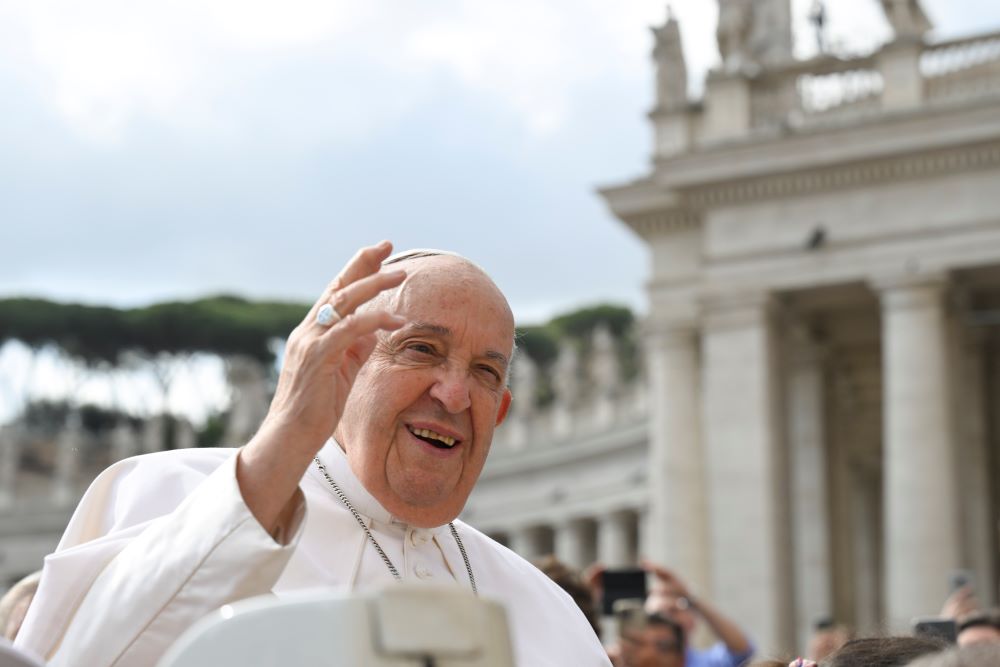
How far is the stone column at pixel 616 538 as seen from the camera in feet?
190

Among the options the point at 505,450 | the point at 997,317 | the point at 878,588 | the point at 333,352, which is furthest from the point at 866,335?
the point at 333,352

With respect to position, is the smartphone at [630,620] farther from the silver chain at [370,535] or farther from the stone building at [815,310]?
the stone building at [815,310]

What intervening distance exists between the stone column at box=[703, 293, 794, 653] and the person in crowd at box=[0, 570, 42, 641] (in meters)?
24.2

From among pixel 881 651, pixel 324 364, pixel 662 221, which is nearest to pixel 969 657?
pixel 324 364

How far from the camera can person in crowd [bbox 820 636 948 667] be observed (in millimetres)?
5355

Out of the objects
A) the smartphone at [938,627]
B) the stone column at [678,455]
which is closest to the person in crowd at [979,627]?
the smartphone at [938,627]

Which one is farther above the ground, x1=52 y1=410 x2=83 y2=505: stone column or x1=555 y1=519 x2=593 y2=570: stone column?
x1=52 y1=410 x2=83 y2=505: stone column

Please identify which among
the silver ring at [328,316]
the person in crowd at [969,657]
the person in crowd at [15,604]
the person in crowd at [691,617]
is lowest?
the person in crowd at [691,617]

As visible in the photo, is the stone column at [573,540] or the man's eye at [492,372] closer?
the man's eye at [492,372]

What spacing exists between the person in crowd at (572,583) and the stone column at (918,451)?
787 inches

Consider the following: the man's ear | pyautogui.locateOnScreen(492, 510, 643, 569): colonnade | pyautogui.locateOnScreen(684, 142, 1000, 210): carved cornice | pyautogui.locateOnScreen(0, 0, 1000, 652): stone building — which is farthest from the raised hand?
pyautogui.locateOnScreen(492, 510, 643, 569): colonnade

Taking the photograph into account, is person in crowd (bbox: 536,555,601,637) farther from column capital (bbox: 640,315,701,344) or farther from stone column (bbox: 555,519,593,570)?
stone column (bbox: 555,519,593,570)

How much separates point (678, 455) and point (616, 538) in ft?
77.3

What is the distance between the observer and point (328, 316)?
4.62 metres
